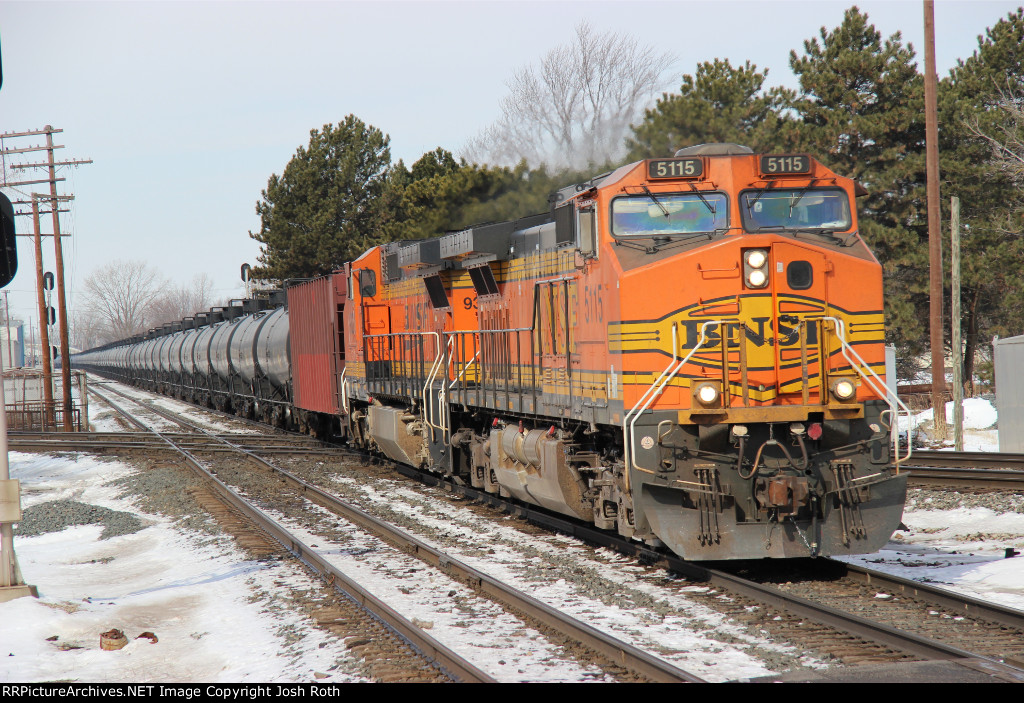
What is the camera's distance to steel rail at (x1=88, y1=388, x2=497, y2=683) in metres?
5.97

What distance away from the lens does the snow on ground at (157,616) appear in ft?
21.4

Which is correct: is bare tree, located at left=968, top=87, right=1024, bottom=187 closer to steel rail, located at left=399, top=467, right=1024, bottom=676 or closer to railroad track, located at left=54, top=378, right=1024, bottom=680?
steel rail, located at left=399, top=467, right=1024, bottom=676

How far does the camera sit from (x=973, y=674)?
4965mm

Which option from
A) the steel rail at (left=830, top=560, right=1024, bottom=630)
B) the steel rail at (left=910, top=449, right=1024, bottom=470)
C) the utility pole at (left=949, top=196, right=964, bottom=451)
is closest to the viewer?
the steel rail at (left=830, top=560, right=1024, bottom=630)

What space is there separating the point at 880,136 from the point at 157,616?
26.4m

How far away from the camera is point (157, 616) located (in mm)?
8250

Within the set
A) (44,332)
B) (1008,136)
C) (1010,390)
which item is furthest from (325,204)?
(1010,390)

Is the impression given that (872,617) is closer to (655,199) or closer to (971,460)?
(655,199)

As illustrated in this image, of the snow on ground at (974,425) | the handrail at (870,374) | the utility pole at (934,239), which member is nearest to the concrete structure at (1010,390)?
the snow on ground at (974,425)

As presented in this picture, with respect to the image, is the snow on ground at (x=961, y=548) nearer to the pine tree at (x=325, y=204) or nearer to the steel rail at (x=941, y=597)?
the steel rail at (x=941, y=597)

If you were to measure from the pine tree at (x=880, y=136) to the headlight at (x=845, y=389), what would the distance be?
21560 millimetres

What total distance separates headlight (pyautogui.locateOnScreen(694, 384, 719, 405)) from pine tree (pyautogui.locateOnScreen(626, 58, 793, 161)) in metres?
Result: 23.0

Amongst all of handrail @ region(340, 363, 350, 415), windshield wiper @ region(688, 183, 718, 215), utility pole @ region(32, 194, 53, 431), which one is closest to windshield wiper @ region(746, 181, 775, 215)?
windshield wiper @ region(688, 183, 718, 215)

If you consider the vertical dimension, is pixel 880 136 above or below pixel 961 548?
above
